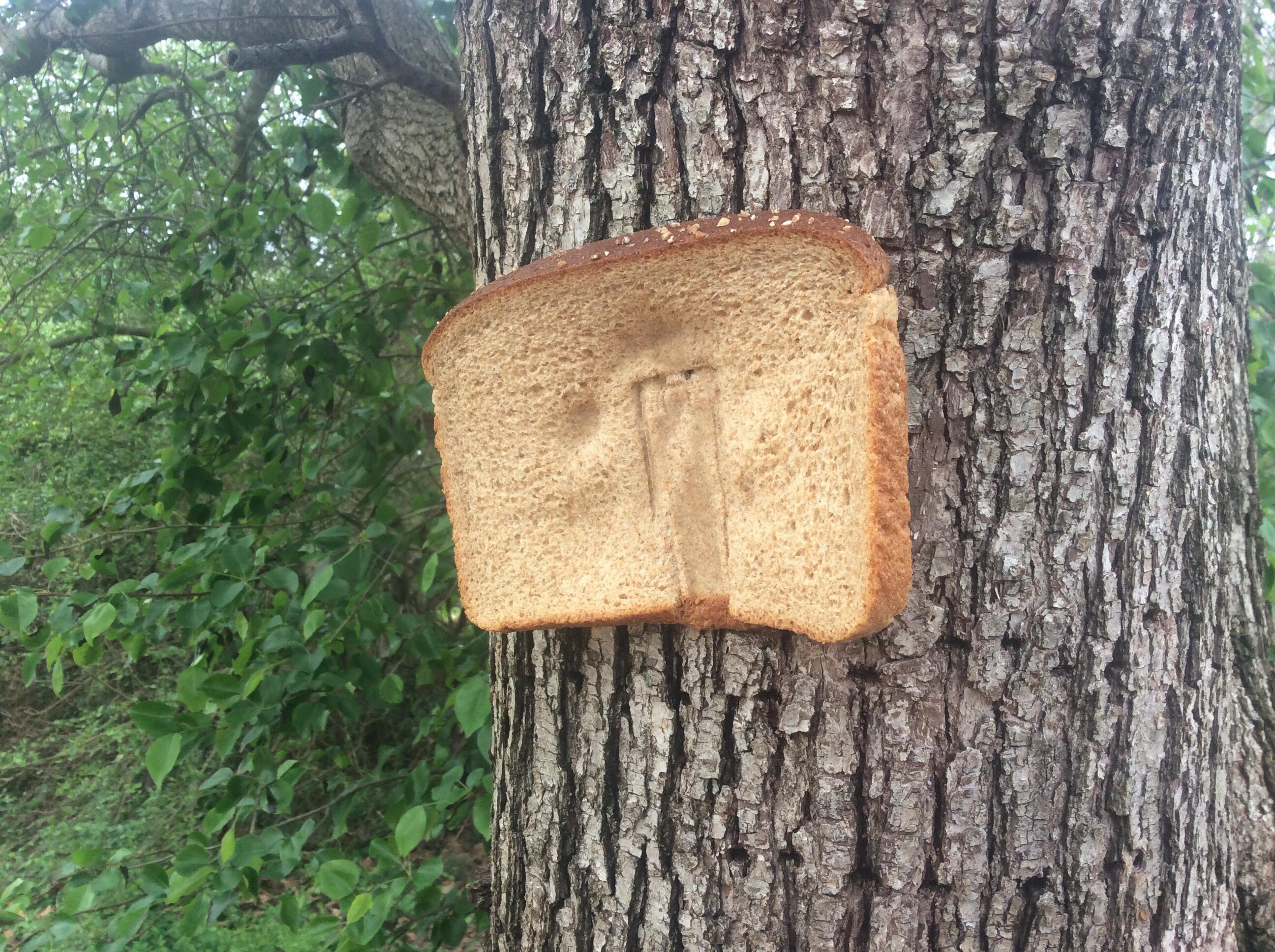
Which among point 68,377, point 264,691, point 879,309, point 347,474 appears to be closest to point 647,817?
point 879,309

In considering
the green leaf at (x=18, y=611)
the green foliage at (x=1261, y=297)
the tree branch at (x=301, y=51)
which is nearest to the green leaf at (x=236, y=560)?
the green leaf at (x=18, y=611)

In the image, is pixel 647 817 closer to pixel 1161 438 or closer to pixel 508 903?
pixel 508 903

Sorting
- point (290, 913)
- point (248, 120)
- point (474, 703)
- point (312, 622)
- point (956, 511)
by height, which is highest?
point (248, 120)

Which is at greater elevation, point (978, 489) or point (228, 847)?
point (978, 489)

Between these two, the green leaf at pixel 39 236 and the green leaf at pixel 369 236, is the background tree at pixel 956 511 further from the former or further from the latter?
the green leaf at pixel 39 236

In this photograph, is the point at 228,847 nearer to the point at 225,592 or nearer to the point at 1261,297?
the point at 225,592

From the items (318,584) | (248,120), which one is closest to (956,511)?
(318,584)

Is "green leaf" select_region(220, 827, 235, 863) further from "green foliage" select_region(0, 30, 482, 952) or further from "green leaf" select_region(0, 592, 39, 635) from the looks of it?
"green leaf" select_region(0, 592, 39, 635)
